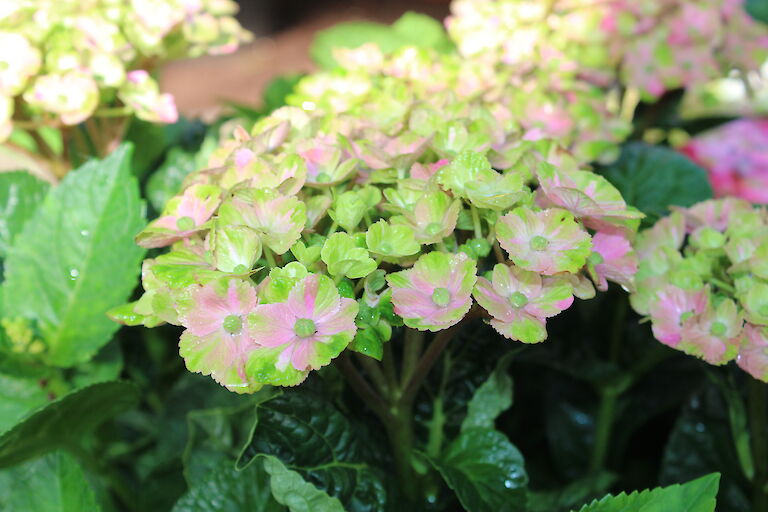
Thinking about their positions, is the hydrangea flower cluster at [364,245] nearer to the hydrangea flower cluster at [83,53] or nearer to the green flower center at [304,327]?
the green flower center at [304,327]

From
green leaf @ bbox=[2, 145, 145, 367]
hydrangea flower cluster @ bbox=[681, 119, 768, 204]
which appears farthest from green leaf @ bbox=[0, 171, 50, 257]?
hydrangea flower cluster @ bbox=[681, 119, 768, 204]

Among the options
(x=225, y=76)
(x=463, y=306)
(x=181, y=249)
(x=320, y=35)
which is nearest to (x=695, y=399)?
(x=463, y=306)

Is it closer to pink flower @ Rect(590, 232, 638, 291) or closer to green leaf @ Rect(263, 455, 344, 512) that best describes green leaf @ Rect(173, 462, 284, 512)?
green leaf @ Rect(263, 455, 344, 512)

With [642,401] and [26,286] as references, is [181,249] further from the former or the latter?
[642,401]

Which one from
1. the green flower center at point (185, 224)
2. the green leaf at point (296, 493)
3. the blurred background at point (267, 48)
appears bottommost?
the blurred background at point (267, 48)

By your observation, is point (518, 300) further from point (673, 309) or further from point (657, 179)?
point (657, 179)

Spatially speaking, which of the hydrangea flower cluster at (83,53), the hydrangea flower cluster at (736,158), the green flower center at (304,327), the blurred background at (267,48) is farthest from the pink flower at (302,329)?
the blurred background at (267,48)

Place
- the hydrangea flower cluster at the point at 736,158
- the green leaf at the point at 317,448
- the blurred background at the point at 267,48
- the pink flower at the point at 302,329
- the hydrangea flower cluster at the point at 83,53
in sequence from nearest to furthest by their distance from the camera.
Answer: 1. the pink flower at the point at 302,329
2. the green leaf at the point at 317,448
3. the hydrangea flower cluster at the point at 83,53
4. the hydrangea flower cluster at the point at 736,158
5. the blurred background at the point at 267,48

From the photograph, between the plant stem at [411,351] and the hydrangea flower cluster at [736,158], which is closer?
the plant stem at [411,351]
